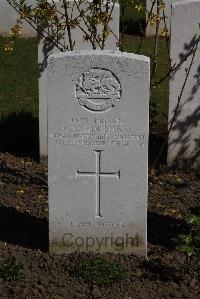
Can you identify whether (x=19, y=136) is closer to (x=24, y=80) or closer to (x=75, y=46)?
(x=75, y=46)

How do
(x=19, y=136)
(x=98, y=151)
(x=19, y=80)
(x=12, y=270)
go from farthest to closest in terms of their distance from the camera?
(x=19, y=80) → (x=19, y=136) → (x=98, y=151) → (x=12, y=270)

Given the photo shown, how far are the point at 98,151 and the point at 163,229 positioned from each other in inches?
41.3

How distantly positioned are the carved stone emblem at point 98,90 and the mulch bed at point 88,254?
1.07 m

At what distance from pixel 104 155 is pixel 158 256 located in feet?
2.74

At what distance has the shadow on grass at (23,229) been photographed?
5613 mm

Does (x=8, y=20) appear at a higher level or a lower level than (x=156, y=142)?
higher

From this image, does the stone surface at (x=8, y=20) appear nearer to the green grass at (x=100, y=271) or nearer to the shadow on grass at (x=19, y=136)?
the shadow on grass at (x=19, y=136)

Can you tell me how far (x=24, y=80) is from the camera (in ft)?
35.3

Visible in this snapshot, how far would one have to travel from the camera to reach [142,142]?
514 centimetres

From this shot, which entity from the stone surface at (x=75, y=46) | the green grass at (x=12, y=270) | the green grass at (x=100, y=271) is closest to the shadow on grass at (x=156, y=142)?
the stone surface at (x=75, y=46)

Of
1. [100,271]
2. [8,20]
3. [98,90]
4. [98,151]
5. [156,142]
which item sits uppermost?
[8,20]

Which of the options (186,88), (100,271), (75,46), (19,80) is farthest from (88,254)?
(19,80)

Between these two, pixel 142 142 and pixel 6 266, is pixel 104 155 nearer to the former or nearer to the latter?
pixel 142 142

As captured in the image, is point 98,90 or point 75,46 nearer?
point 98,90
